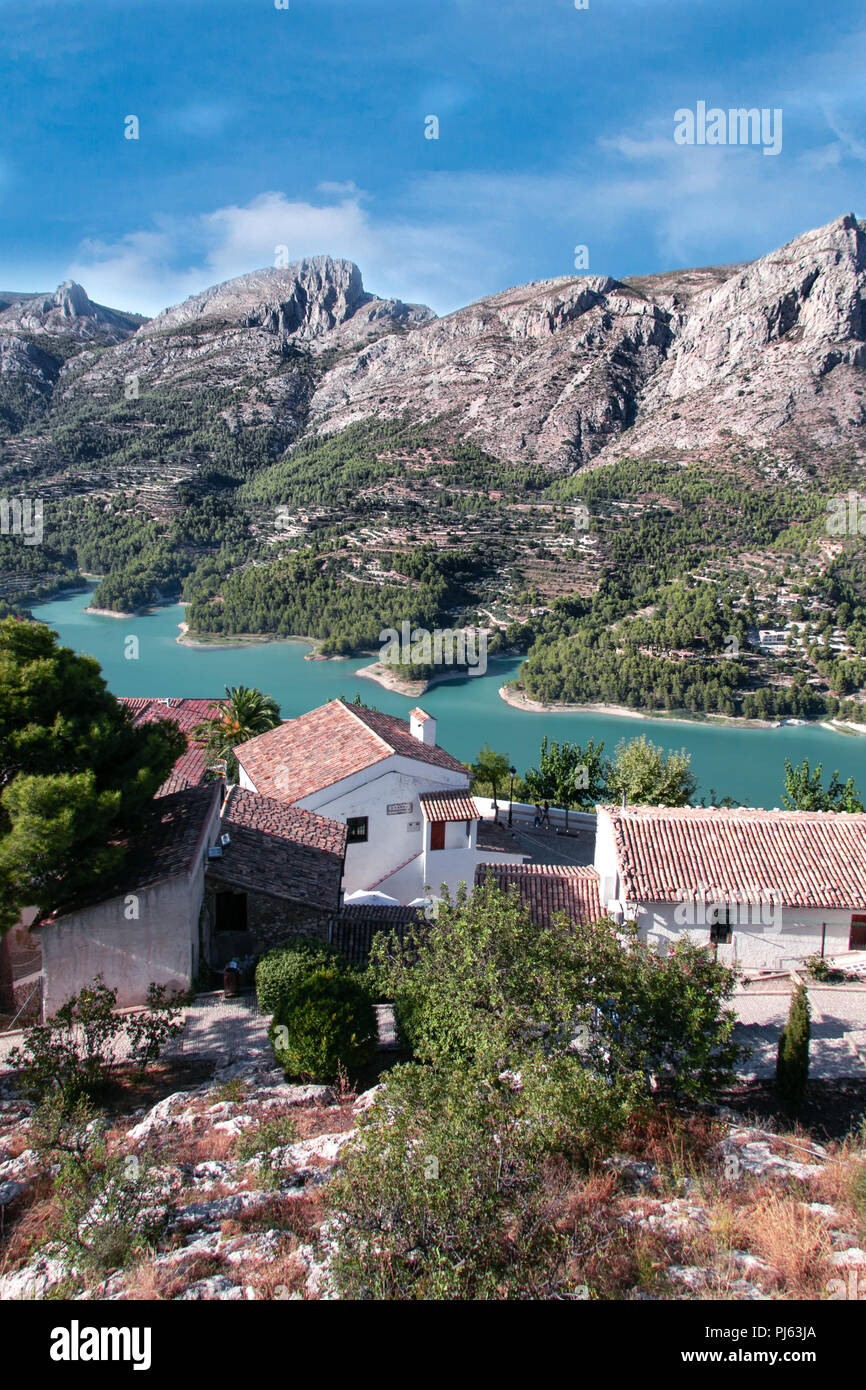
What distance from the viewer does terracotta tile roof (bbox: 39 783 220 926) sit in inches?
490

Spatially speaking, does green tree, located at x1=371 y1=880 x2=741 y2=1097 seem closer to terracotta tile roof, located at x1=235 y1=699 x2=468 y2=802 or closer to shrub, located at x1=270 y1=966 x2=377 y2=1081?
shrub, located at x1=270 y1=966 x2=377 y2=1081

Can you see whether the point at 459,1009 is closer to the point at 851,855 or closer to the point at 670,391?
the point at 851,855

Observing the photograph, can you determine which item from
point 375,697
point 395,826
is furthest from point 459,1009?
point 375,697

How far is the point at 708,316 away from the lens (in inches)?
4636

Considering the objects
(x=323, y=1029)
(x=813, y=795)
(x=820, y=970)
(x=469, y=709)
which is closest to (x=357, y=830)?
(x=323, y=1029)

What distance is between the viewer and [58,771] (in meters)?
11.8

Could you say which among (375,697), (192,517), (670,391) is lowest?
(375,697)

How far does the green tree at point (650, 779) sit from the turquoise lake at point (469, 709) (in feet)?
87.3

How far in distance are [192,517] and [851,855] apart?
11833 cm

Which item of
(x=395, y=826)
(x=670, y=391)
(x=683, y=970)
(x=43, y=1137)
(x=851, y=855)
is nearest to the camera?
(x=43, y=1137)

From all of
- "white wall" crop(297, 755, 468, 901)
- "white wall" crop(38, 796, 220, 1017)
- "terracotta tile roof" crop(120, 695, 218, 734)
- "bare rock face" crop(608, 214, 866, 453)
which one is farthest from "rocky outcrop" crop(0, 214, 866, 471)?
"white wall" crop(38, 796, 220, 1017)

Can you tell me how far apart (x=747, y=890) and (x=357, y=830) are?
30.6 feet

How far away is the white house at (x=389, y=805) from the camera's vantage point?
65.8ft
